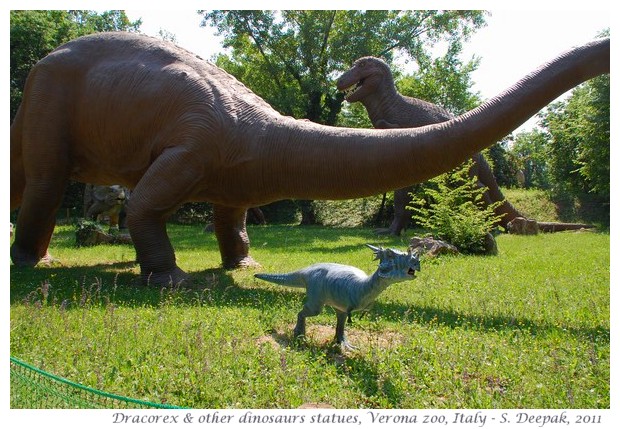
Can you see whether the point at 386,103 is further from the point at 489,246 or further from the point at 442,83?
the point at 442,83

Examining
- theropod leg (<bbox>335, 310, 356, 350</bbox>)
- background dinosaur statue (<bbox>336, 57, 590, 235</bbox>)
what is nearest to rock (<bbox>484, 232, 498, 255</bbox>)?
background dinosaur statue (<bbox>336, 57, 590, 235</bbox>)

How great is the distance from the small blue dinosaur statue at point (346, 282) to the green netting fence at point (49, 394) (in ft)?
4.68

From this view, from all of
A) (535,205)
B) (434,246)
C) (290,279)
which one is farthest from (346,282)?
(535,205)

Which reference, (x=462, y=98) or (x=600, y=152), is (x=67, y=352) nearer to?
(x=600, y=152)

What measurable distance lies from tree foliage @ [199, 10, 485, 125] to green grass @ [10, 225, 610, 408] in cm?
1553

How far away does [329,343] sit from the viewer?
162 inches

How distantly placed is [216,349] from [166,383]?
1.83 ft

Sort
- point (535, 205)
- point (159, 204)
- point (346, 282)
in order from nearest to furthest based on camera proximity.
→ point (346, 282) < point (159, 204) < point (535, 205)

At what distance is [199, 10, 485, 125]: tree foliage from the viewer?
68.5 feet

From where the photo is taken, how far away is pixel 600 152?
59.0 ft

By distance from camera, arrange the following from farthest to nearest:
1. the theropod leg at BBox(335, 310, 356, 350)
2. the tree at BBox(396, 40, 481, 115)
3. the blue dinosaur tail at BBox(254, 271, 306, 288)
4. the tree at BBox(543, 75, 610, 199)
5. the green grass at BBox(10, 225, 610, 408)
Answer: the tree at BBox(396, 40, 481, 115)
the tree at BBox(543, 75, 610, 199)
the blue dinosaur tail at BBox(254, 271, 306, 288)
the theropod leg at BBox(335, 310, 356, 350)
the green grass at BBox(10, 225, 610, 408)

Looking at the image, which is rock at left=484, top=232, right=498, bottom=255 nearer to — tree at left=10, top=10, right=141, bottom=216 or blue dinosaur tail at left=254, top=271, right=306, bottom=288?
blue dinosaur tail at left=254, top=271, right=306, bottom=288

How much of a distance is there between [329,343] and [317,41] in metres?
18.8

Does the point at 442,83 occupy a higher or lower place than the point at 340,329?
higher
